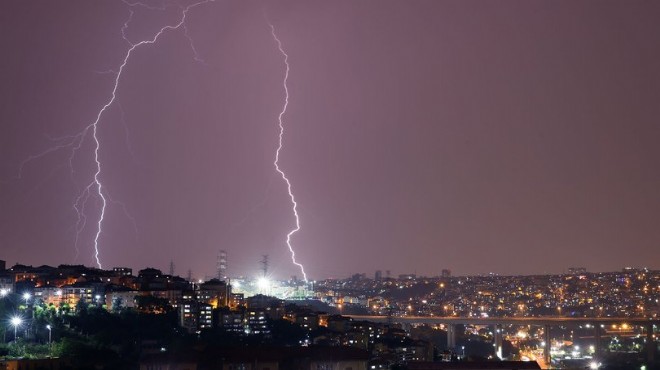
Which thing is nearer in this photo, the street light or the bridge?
the street light

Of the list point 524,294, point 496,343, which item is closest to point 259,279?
point 496,343

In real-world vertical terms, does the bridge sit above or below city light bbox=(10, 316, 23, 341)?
above

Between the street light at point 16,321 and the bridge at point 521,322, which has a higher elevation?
the bridge at point 521,322

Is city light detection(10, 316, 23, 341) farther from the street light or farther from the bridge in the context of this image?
the bridge

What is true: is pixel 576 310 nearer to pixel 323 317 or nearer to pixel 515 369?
pixel 323 317

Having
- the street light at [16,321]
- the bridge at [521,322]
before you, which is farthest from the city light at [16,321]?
the bridge at [521,322]

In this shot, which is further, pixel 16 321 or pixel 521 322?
pixel 521 322

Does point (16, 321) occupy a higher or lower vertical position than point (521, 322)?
lower

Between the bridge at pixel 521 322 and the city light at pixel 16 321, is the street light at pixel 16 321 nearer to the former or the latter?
the city light at pixel 16 321

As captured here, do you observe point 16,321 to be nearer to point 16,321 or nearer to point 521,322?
point 16,321

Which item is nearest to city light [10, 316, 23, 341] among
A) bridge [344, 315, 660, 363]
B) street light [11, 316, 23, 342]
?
street light [11, 316, 23, 342]

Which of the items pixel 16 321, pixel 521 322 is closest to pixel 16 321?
pixel 16 321
